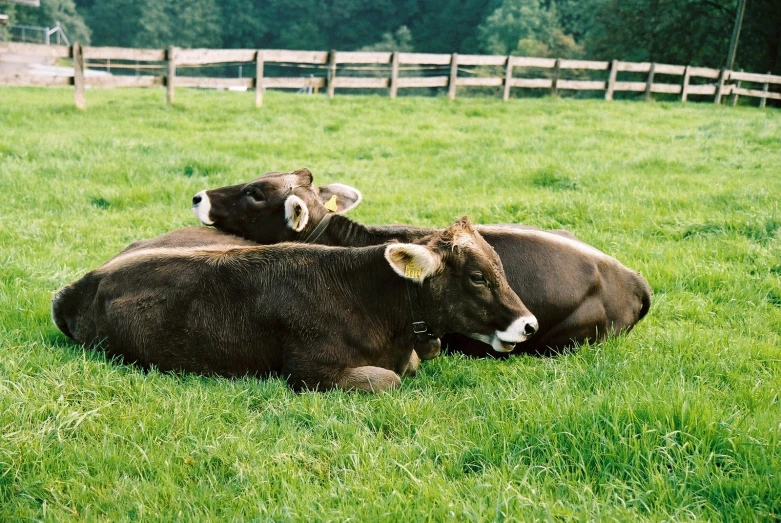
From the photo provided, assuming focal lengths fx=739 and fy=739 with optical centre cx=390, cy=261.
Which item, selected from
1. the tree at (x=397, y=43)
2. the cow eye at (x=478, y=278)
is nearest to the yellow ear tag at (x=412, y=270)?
the cow eye at (x=478, y=278)

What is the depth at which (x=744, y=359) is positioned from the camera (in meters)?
5.30

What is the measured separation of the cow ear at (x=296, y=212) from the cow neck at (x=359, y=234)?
8.8 inches

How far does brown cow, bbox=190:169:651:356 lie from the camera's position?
5938mm

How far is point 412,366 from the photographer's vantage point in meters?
5.48

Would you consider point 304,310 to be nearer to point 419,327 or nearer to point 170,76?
point 419,327

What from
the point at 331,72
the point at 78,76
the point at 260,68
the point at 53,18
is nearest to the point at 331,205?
the point at 78,76

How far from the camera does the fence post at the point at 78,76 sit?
18781 millimetres

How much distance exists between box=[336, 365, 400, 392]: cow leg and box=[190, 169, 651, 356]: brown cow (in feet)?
2.47

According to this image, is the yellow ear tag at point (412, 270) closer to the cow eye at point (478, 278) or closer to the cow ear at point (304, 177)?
the cow eye at point (478, 278)

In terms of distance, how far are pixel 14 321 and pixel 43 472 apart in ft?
8.48

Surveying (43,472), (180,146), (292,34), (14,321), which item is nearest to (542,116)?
(180,146)

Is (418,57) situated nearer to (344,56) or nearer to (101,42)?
(344,56)

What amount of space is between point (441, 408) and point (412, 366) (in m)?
0.92

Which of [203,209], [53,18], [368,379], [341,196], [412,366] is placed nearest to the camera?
[368,379]
